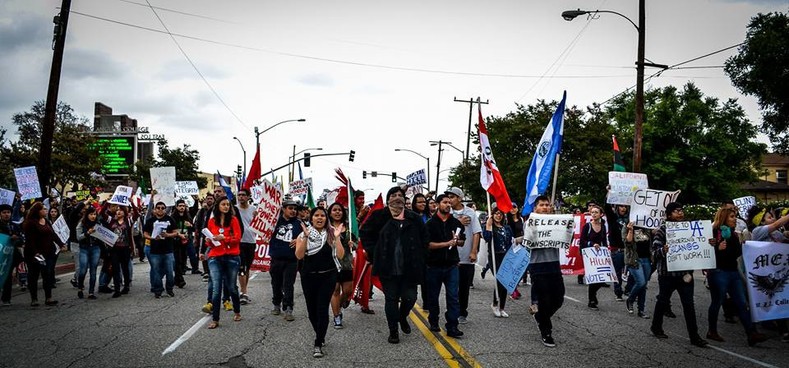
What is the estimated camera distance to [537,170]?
29.4 feet

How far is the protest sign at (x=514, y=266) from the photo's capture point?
23.7 ft

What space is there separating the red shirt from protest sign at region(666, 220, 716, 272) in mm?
5900

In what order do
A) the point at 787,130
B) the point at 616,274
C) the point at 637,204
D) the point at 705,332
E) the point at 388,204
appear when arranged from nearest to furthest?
the point at 388,204, the point at 705,332, the point at 637,204, the point at 616,274, the point at 787,130

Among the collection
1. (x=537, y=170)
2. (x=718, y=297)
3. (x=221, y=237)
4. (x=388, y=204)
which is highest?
(x=537, y=170)

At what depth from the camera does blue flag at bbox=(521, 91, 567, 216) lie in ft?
28.3

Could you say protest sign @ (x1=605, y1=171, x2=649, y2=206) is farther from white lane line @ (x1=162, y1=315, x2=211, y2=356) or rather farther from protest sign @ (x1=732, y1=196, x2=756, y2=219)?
white lane line @ (x1=162, y1=315, x2=211, y2=356)

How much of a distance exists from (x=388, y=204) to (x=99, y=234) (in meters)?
6.52

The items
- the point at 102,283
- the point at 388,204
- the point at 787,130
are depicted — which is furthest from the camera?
the point at 787,130

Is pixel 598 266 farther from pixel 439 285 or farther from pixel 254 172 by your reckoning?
pixel 254 172

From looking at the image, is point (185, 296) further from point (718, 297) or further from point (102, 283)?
point (718, 297)

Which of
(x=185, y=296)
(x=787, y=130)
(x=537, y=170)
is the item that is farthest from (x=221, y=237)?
(x=787, y=130)

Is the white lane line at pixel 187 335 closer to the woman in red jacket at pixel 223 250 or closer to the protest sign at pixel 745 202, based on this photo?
the woman in red jacket at pixel 223 250

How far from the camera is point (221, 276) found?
25.2 feet

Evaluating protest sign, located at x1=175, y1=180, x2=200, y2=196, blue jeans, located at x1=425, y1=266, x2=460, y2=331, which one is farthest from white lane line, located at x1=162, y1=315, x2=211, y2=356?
protest sign, located at x1=175, y1=180, x2=200, y2=196
